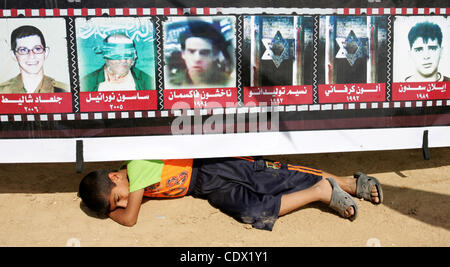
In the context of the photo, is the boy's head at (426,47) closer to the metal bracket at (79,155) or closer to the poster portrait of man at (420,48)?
the poster portrait of man at (420,48)

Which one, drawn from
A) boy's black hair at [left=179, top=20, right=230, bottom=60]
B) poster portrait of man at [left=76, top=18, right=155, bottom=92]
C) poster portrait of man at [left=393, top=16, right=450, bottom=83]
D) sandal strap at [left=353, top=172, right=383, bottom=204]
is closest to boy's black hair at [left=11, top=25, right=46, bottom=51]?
poster portrait of man at [left=76, top=18, right=155, bottom=92]

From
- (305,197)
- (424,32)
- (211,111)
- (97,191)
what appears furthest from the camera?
(424,32)

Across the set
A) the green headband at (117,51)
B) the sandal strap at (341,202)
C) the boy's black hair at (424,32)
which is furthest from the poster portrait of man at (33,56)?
the boy's black hair at (424,32)

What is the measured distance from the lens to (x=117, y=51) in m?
3.39

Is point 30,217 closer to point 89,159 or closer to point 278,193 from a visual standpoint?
point 89,159

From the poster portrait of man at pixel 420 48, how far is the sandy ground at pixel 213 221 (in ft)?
3.06

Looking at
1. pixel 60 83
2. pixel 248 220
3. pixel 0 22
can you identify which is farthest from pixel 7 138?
pixel 248 220

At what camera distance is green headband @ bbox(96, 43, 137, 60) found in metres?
3.37

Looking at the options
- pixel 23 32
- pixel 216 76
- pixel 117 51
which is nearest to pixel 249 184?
pixel 216 76

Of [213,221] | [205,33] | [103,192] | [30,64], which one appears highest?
[205,33]

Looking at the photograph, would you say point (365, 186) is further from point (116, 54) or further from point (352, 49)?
point (116, 54)

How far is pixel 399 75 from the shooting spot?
3693mm

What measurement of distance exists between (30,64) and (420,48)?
3.27 metres

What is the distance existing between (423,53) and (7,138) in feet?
11.8
